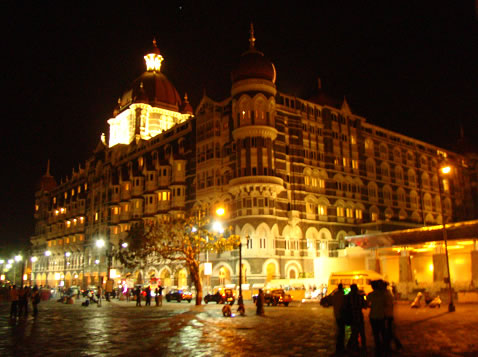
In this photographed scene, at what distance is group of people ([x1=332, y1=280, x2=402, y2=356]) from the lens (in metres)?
12.4

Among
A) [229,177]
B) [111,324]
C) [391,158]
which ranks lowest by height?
[111,324]

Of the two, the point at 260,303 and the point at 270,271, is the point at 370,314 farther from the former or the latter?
the point at 270,271

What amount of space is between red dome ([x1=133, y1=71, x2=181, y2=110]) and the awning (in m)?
52.2

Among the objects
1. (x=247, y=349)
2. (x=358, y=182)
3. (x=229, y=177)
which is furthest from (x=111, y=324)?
(x=358, y=182)

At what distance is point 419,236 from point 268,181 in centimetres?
1711

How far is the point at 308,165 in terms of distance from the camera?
60812 mm

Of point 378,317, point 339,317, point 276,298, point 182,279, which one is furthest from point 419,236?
point 378,317

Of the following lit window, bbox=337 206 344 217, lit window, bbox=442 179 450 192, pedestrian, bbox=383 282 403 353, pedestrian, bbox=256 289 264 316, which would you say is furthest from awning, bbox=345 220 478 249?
lit window, bbox=442 179 450 192

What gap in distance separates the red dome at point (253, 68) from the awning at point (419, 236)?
70.6ft

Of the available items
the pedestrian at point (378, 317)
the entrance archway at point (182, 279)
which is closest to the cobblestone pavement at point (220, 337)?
the pedestrian at point (378, 317)

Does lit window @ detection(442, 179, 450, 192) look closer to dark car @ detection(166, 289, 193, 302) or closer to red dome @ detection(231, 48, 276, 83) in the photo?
red dome @ detection(231, 48, 276, 83)

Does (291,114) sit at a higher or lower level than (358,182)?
higher

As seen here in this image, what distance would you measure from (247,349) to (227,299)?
2616 cm

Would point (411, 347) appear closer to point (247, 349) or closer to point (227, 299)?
point (247, 349)
